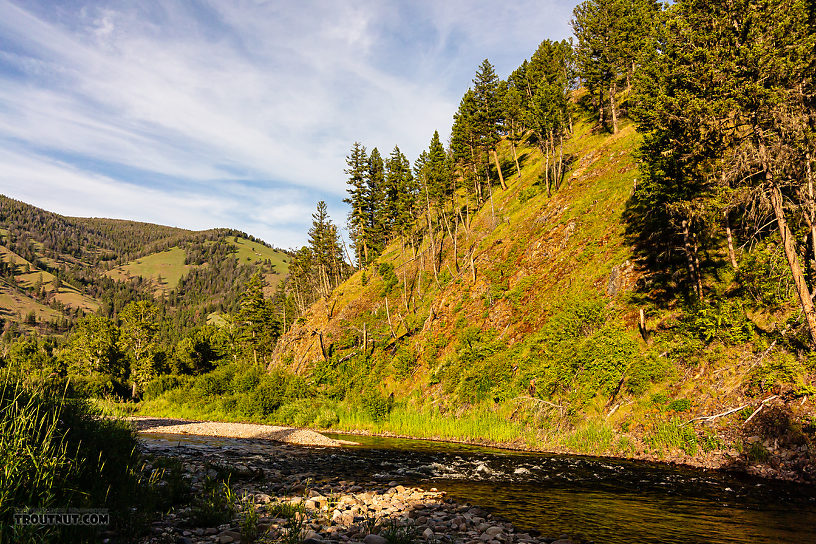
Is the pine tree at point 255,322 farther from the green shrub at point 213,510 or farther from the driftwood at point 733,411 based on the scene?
the driftwood at point 733,411

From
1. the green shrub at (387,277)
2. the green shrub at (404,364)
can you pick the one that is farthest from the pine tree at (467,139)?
the green shrub at (404,364)

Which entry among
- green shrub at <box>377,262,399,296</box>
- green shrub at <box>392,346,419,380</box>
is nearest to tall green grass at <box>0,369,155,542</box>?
green shrub at <box>392,346,419,380</box>

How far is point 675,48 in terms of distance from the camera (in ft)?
63.1

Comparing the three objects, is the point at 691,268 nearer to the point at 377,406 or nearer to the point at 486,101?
the point at 377,406

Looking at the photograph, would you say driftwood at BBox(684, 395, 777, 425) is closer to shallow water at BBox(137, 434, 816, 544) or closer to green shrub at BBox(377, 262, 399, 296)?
shallow water at BBox(137, 434, 816, 544)

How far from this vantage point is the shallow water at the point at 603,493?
31.6 feet

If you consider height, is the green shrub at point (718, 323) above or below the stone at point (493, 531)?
above

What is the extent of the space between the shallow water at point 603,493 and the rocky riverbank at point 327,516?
1.18 meters

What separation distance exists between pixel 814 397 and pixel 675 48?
16185 millimetres

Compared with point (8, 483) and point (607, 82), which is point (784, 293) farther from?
point (607, 82)

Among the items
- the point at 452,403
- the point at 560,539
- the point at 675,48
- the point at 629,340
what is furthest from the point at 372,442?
the point at 675,48

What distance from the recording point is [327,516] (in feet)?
29.9

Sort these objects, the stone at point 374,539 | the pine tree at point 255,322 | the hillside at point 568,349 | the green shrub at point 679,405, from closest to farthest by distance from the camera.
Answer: the stone at point 374,539
the hillside at point 568,349
the green shrub at point 679,405
the pine tree at point 255,322

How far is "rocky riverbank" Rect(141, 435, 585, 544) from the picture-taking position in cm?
746
